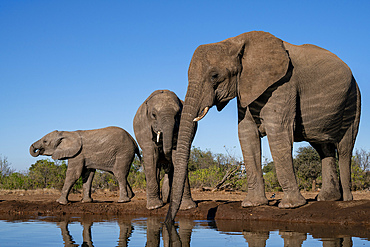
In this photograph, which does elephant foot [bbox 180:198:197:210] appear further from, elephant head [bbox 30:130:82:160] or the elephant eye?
elephant head [bbox 30:130:82:160]

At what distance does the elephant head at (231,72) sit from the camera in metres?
7.01

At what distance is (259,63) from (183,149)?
1953 millimetres

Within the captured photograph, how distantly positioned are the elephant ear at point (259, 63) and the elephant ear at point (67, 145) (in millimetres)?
5517

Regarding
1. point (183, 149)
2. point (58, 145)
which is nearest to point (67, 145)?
point (58, 145)

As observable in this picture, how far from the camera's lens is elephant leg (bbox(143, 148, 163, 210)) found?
9.23 m

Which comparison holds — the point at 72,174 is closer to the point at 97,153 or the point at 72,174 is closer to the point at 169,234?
the point at 97,153

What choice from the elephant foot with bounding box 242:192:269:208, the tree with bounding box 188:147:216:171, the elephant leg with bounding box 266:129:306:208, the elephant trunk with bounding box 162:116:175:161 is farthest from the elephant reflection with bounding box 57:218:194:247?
the tree with bounding box 188:147:216:171

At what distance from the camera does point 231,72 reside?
23.9 ft

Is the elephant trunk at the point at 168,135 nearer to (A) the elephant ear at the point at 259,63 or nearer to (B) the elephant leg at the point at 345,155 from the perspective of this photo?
(A) the elephant ear at the point at 259,63

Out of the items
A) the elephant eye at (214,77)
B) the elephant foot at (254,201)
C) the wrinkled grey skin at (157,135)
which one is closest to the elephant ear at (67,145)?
the wrinkled grey skin at (157,135)

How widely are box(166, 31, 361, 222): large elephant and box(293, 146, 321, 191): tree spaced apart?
44.9 ft

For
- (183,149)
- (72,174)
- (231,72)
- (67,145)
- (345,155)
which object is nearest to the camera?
(183,149)

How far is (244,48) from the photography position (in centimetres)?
752

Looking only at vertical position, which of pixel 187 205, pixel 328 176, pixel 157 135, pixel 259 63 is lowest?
pixel 187 205
